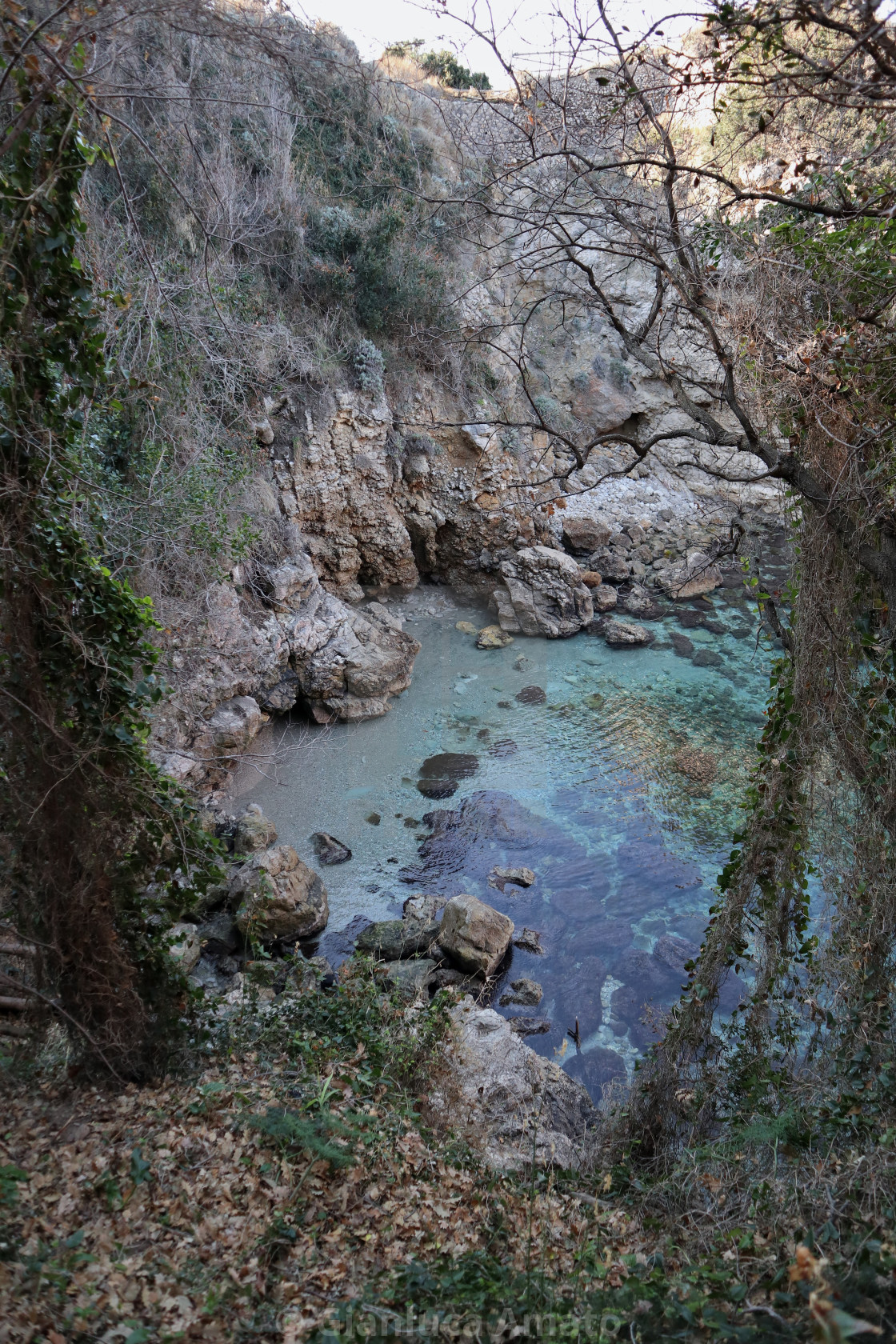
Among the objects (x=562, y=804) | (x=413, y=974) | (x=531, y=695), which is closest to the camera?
(x=413, y=974)

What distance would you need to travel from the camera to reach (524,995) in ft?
25.3

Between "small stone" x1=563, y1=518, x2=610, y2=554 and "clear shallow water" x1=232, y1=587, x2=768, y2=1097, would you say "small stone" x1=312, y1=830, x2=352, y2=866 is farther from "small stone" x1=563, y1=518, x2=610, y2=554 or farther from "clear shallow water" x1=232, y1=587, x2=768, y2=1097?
"small stone" x1=563, y1=518, x2=610, y2=554

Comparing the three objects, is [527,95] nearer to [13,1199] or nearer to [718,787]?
[13,1199]

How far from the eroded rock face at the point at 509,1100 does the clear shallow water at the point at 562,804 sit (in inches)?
35.2

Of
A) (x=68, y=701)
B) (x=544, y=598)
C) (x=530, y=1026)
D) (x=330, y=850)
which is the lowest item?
(x=330, y=850)

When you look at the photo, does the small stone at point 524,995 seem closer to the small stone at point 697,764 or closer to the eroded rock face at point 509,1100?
the eroded rock face at point 509,1100

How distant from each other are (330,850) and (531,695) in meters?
5.43

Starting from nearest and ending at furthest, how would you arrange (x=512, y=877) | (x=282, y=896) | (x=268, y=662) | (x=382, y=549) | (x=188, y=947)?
(x=188, y=947)
(x=282, y=896)
(x=512, y=877)
(x=268, y=662)
(x=382, y=549)

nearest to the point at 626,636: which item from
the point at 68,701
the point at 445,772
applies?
the point at 445,772

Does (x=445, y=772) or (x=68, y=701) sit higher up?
(x=68, y=701)

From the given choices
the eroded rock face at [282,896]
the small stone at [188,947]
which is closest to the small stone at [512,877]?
the eroded rock face at [282,896]

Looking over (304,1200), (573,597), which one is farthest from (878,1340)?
(573,597)

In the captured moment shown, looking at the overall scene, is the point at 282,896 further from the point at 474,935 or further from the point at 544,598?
the point at 544,598

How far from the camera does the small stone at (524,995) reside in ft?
25.2
